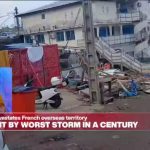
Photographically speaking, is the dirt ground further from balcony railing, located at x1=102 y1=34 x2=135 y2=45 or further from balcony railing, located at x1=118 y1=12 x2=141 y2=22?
balcony railing, located at x1=118 y1=12 x2=141 y2=22

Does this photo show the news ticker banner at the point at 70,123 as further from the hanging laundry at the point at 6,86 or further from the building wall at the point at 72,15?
the building wall at the point at 72,15

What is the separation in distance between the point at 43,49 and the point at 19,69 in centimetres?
211

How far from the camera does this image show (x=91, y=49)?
17.9 m

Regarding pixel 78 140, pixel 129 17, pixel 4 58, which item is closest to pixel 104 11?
pixel 129 17

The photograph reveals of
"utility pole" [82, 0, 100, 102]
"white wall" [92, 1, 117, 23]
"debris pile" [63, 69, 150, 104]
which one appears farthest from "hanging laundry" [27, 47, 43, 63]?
"white wall" [92, 1, 117, 23]

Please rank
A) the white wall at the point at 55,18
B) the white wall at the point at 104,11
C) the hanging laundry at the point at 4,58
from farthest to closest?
the white wall at the point at 55,18
the white wall at the point at 104,11
the hanging laundry at the point at 4,58

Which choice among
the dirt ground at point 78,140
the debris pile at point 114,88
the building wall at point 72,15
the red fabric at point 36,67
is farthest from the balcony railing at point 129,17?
the dirt ground at point 78,140

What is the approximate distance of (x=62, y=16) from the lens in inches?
1892

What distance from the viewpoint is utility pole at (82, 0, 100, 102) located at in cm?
1761

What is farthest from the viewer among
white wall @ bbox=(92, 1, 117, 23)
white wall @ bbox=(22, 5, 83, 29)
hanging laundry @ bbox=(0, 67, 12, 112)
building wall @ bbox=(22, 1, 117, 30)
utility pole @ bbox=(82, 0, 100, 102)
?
white wall @ bbox=(22, 5, 83, 29)

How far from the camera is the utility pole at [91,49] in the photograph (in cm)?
1761

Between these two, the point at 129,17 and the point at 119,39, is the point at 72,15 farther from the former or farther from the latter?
the point at 129,17

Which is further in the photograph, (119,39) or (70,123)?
(119,39)

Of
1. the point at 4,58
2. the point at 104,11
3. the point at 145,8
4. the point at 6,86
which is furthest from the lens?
the point at 145,8
